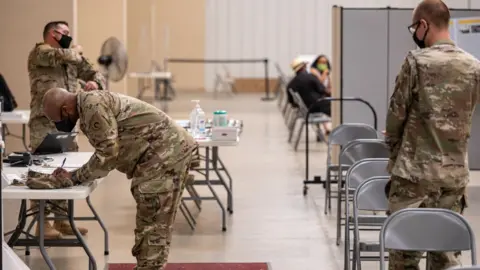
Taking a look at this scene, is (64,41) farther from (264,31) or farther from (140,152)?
(264,31)

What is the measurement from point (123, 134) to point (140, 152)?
128mm

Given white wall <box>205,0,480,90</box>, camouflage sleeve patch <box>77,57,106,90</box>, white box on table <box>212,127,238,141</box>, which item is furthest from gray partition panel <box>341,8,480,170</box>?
white wall <box>205,0,480,90</box>

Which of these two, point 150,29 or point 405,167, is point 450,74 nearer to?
point 405,167

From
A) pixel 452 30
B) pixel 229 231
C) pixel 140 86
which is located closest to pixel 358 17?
pixel 452 30

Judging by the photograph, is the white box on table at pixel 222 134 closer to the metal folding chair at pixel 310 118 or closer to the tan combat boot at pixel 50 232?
the tan combat boot at pixel 50 232

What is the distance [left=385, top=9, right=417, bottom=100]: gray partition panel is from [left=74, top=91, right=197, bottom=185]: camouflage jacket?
504cm

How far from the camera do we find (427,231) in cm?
432

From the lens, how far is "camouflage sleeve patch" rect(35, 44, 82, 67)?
7.20 meters

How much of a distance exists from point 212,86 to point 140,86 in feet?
9.84

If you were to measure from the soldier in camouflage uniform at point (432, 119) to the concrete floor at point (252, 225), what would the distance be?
1977 mm

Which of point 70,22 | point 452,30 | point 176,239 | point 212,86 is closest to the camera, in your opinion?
point 176,239

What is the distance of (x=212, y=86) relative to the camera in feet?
80.4

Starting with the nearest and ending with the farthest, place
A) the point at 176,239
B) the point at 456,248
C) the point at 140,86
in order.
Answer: the point at 456,248 → the point at 176,239 → the point at 140,86

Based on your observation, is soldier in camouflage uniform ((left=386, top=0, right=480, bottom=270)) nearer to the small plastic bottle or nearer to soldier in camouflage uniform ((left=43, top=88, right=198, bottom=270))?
soldier in camouflage uniform ((left=43, top=88, right=198, bottom=270))
